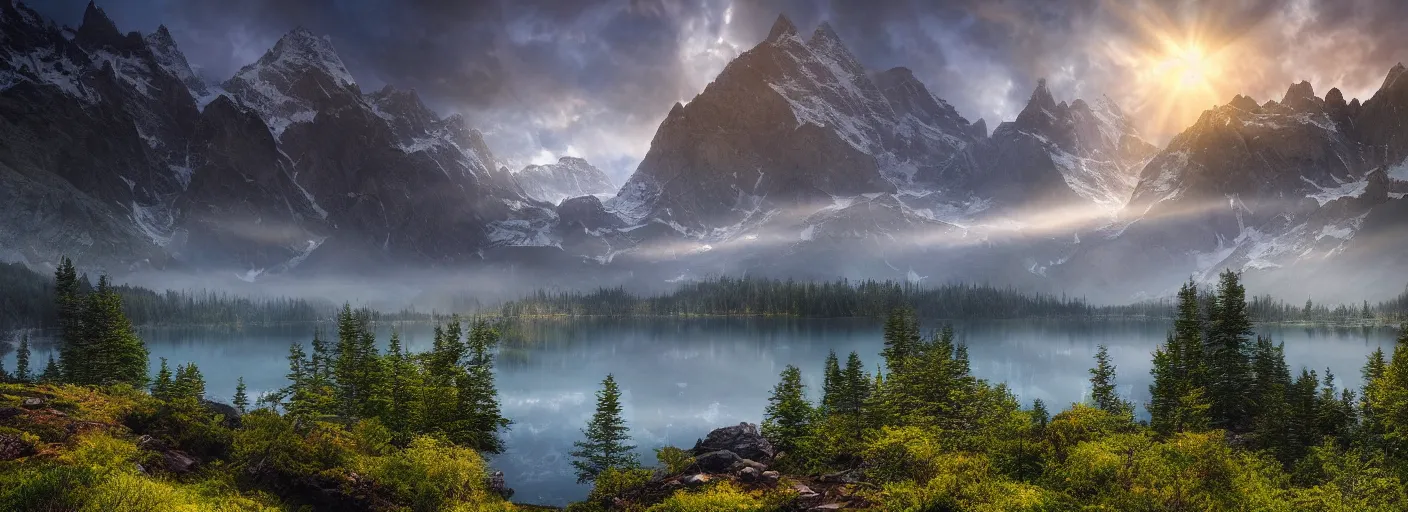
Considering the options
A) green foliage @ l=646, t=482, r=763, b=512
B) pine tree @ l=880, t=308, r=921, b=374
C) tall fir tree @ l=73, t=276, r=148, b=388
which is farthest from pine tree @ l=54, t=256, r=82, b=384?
pine tree @ l=880, t=308, r=921, b=374

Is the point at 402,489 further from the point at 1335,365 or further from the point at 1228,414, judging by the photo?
the point at 1335,365

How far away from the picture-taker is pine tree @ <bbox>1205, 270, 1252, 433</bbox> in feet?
A: 196

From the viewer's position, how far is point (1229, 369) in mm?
60562

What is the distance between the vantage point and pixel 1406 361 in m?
39.0

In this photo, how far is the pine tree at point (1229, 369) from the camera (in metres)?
59.9

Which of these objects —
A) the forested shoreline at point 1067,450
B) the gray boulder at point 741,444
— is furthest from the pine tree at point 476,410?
the gray boulder at point 741,444

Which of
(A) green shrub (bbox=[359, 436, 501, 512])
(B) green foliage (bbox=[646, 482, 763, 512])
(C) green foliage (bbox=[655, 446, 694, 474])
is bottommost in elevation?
(C) green foliage (bbox=[655, 446, 694, 474])

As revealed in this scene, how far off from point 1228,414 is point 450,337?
221 ft

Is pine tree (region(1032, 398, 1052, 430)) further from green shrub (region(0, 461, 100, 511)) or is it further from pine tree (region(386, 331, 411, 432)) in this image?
pine tree (region(386, 331, 411, 432))

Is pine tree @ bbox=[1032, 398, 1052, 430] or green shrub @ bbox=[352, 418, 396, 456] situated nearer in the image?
green shrub @ bbox=[352, 418, 396, 456]

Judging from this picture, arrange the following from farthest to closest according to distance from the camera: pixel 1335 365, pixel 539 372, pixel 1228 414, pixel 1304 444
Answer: pixel 1335 365 < pixel 539 372 < pixel 1228 414 < pixel 1304 444

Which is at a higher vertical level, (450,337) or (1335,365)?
(450,337)

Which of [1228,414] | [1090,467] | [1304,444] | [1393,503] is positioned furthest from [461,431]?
[1228,414]

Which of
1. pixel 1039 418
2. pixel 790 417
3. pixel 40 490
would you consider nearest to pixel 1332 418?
pixel 1039 418
